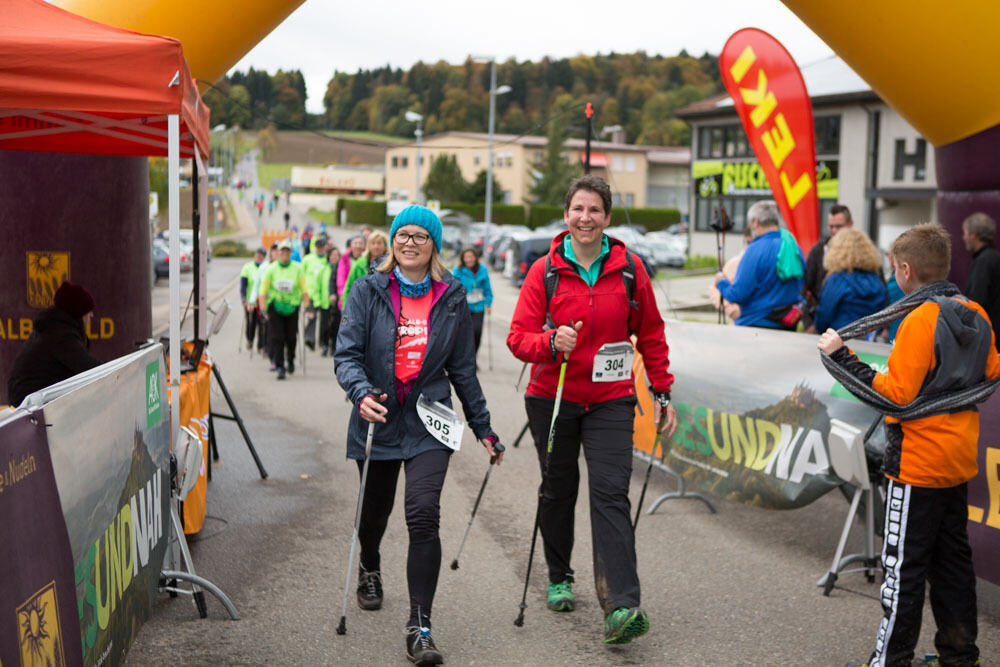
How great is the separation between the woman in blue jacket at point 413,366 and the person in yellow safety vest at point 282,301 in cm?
934

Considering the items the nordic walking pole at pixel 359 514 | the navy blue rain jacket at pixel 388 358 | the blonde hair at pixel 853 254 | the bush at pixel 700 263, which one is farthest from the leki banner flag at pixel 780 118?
the bush at pixel 700 263

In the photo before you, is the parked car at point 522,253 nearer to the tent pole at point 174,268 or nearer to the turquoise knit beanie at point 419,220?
the tent pole at point 174,268

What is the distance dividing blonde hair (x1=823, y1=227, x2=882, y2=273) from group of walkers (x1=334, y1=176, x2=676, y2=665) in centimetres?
270

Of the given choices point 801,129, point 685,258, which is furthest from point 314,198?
point 801,129

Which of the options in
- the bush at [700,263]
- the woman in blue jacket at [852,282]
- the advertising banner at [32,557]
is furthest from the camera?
the bush at [700,263]

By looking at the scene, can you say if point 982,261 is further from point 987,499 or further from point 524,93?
point 524,93

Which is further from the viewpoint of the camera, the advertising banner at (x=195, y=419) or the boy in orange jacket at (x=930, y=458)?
the advertising banner at (x=195, y=419)

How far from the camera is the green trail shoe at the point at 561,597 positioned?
5.27 m

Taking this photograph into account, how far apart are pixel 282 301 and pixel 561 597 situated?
9.50 meters

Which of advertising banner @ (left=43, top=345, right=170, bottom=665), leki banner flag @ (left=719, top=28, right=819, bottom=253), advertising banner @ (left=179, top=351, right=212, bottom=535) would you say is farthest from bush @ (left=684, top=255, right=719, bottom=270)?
advertising banner @ (left=43, top=345, right=170, bottom=665)

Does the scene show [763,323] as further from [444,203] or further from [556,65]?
[556,65]

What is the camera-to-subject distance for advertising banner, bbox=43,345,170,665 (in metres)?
3.39

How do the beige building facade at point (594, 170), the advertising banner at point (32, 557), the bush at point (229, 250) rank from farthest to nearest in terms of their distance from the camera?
1. the beige building facade at point (594, 170)
2. the bush at point (229, 250)
3. the advertising banner at point (32, 557)

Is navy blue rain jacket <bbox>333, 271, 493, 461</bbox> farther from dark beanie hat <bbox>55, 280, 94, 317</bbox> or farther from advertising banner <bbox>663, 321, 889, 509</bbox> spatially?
advertising banner <bbox>663, 321, 889, 509</bbox>
